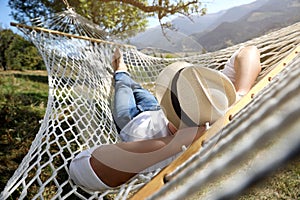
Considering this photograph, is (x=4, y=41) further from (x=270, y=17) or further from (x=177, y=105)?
(x=270, y=17)

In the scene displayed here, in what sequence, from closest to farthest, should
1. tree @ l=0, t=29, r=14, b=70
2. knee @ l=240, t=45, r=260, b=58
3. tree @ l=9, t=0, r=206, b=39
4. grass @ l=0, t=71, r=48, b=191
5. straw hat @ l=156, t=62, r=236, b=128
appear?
straw hat @ l=156, t=62, r=236, b=128 → knee @ l=240, t=45, r=260, b=58 → grass @ l=0, t=71, r=48, b=191 → tree @ l=9, t=0, r=206, b=39 → tree @ l=0, t=29, r=14, b=70

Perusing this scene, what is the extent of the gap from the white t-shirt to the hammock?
94mm

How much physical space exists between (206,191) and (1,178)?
151cm

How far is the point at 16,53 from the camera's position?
5.62 m

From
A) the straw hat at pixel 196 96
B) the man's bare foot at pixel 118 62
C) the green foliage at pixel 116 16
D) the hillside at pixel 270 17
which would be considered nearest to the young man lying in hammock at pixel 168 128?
the straw hat at pixel 196 96

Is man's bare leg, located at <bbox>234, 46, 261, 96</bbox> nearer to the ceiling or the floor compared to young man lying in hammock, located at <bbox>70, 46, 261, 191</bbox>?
nearer to the floor

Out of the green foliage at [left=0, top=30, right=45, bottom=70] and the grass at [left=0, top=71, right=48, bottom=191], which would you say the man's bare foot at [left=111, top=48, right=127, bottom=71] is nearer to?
the grass at [left=0, top=71, right=48, bottom=191]

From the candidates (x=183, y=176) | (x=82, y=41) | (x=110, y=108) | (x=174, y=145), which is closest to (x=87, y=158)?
(x=174, y=145)

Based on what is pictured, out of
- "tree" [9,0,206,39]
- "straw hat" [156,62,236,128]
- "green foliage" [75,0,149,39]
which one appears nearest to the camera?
"straw hat" [156,62,236,128]

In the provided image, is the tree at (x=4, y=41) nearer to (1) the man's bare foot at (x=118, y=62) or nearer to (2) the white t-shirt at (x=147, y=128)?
(1) the man's bare foot at (x=118, y=62)

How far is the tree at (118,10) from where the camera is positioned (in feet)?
7.44

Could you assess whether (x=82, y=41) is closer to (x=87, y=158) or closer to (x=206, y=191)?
(x=87, y=158)

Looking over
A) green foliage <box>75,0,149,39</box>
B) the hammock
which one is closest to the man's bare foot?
the hammock

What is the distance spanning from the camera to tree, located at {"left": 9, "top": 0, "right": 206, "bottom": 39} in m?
2.27
